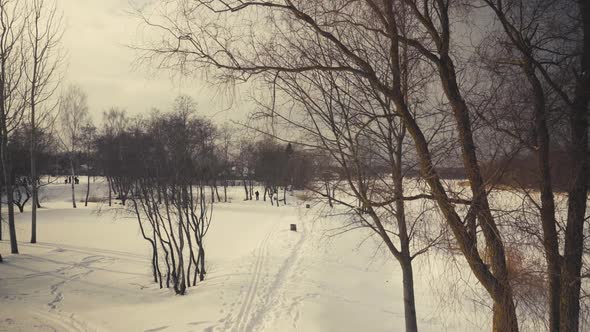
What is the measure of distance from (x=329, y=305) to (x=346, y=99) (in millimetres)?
6744

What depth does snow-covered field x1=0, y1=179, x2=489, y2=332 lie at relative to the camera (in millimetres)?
8031

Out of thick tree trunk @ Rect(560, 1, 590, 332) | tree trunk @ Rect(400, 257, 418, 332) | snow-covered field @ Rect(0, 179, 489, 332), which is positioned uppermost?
thick tree trunk @ Rect(560, 1, 590, 332)

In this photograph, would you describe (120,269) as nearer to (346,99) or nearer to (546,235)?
(346,99)

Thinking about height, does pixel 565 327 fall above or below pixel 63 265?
above

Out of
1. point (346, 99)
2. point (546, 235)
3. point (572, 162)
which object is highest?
point (346, 99)

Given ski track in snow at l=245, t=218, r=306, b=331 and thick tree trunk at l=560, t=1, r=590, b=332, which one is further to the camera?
ski track in snow at l=245, t=218, r=306, b=331


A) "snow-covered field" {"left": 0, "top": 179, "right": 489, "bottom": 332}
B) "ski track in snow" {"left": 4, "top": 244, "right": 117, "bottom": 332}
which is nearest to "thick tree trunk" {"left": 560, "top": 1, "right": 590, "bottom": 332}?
"snow-covered field" {"left": 0, "top": 179, "right": 489, "bottom": 332}

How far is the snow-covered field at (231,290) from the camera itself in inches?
316

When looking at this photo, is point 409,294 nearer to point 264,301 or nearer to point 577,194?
point 577,194

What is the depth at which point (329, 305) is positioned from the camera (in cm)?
927

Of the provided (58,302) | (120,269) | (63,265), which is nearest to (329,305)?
(58,302)

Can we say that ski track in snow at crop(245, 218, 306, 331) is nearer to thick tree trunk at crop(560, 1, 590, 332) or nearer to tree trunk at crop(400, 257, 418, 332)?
tree trunk at crop(400, 257, 418, 332)

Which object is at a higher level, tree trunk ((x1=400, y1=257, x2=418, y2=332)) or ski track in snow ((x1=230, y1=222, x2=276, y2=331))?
tree trunk ((x1=400, y1=257, x2=418, y2=332))

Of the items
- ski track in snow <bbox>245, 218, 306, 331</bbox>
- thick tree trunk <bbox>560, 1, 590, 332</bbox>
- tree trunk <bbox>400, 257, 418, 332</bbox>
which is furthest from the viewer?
ski track in snow <bbox>245, 218, 306, 331</bbox>
